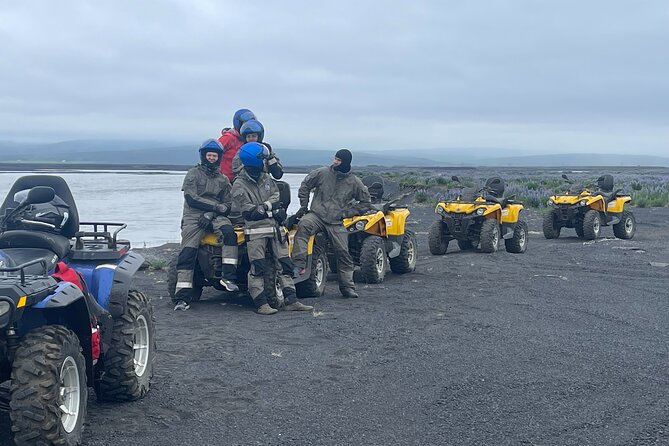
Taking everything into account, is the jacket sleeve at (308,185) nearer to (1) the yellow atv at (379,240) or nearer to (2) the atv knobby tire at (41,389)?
(1) the yellow atv at (379,240)

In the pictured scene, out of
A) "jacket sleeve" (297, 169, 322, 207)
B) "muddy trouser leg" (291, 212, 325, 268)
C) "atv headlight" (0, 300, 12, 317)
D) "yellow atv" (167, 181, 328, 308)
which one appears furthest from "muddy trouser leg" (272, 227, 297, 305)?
"atv headlight" (0, 300, 12, 317)

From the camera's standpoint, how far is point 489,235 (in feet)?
51.9

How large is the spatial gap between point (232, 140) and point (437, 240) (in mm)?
6544

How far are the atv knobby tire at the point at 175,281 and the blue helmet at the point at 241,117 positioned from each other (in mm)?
1892

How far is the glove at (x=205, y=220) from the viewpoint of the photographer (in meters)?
9.75

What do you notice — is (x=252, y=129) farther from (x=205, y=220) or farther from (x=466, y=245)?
(x=466, y=245)

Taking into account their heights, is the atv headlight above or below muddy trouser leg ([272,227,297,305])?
above

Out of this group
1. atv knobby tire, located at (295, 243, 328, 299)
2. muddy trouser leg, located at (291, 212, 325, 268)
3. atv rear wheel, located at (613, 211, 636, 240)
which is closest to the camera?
muddy trouser leg, located at (291, 212, 325, 268)

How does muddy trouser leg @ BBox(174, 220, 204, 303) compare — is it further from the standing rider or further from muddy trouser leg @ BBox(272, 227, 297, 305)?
the standing rider

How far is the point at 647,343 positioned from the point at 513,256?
788 centimetres

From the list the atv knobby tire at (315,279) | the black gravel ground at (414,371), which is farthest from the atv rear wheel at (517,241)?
the atv knobby tire at (315,279)

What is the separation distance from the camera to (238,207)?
379 inches

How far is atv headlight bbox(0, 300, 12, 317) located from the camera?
13.3 feet

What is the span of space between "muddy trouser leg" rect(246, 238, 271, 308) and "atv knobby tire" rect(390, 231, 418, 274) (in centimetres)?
413
